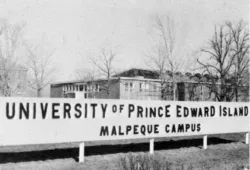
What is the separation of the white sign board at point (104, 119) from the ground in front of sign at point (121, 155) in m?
0.68

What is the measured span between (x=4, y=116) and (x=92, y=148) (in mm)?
4245

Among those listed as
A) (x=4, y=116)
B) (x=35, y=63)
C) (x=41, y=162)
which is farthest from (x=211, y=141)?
(x=35, y=63)

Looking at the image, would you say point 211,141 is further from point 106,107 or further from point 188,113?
point 106,107

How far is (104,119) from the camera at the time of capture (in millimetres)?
9984

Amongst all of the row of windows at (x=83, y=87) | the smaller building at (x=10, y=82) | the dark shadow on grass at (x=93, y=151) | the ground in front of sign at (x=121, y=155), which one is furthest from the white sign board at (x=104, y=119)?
the row of windows at (x=83, y=87)

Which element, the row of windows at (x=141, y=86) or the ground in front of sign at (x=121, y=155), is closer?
the ground in front of sign at (x=121, y=155)

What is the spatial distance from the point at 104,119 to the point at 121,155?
4.77ft

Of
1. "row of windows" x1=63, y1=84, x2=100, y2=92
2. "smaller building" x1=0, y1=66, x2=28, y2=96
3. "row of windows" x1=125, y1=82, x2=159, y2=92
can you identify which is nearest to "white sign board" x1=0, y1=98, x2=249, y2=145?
"smaller building" x1=0, y1=66, x2=28, y2=96

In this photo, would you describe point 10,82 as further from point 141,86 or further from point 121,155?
point 121,155

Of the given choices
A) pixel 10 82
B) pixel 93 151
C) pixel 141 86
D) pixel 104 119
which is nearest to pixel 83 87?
pixel 141 86

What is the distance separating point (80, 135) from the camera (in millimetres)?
9492

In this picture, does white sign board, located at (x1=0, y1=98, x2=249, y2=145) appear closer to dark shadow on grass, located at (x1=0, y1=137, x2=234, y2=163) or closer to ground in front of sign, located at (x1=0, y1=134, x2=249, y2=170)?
ground in front of sign, located at (x1=0, y1=134, x2=249, y2=170)

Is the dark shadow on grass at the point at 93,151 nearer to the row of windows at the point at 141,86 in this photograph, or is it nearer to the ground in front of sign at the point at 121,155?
the ground in front of sign at the point at 121,155

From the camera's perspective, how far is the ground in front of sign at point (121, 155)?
8961mm
